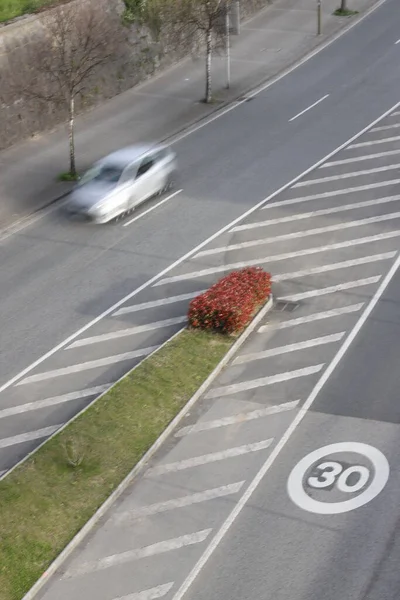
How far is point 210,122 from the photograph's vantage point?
4238 centimetres

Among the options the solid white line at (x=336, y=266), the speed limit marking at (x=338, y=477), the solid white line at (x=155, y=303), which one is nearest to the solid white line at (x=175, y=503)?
the speed limit marking at (x=338, y=477)

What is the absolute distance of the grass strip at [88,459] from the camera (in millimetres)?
18109

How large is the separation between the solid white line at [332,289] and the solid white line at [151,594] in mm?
12058

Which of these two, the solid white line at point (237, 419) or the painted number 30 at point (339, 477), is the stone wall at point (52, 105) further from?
the painted number 30 at point (339, 477)

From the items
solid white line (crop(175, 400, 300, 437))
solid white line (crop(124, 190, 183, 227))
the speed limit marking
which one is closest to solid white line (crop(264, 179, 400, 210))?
solid white line (crop(124, 190, 183, 227))

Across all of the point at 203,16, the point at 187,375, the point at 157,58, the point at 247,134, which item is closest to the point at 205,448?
the point at 187,375

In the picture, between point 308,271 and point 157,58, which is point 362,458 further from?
point 157,58

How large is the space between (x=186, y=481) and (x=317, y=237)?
13.2 m

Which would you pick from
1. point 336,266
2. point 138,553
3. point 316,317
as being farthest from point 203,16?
point 138,553

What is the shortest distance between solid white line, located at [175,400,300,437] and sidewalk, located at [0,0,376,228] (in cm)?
1445

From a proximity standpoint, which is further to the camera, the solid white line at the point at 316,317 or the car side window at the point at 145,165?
the car side window at the point at 145,165

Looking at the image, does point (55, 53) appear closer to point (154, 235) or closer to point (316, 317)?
point (154, 235)

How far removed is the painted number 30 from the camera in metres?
19.7

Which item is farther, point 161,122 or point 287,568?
point 161,122
